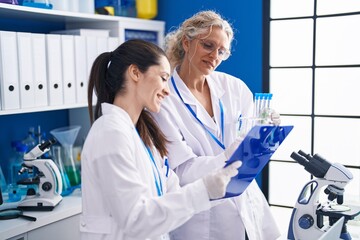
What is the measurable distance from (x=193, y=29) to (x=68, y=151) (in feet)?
3.95

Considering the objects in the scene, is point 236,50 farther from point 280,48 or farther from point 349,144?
point 349,144

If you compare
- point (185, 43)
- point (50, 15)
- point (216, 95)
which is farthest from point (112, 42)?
point (216, 95)

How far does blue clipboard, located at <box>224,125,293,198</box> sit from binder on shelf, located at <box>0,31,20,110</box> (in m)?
1.29

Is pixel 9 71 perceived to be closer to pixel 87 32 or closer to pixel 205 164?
pixel 87 32

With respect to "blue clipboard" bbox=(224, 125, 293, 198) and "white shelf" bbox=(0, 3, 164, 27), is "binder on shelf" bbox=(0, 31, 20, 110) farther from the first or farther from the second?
"blue clipboard" bbox=(224, 125, 293, 198)

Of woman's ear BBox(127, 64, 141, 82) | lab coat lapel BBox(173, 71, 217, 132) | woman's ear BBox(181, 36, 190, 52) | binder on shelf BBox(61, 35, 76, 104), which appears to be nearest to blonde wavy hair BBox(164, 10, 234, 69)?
woman's ear BBox(181, 36, 190, 52)

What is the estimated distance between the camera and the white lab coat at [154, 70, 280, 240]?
5.75ft

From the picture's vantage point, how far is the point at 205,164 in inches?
68.1

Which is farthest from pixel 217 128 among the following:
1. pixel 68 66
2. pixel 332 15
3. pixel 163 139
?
pixel 332 15

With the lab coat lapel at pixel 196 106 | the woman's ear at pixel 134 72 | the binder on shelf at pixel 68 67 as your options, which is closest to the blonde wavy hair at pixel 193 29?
the lab coat lapel at pixel 196 106

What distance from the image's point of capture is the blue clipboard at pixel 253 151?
1349 mm

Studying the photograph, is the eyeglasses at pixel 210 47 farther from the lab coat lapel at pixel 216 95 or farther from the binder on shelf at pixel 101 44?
the binder on shelf at pixel 101 44

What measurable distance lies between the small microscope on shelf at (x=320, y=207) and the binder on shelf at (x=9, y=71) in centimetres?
142

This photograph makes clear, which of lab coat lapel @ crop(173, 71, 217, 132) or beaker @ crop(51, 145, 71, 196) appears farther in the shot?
beaker @ crop(51, 145, 71, 196)
